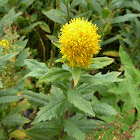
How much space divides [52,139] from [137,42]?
6.87 ft

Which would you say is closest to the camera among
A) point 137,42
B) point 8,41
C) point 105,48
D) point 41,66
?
point 41,66

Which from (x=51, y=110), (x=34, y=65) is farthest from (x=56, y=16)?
(x=51, y=110)

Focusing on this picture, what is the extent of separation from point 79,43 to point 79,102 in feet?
1.45

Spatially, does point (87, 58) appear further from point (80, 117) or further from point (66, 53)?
point (80, 117)

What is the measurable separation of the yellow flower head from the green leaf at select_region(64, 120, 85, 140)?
600mm

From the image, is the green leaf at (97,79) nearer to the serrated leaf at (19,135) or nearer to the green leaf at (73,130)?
the green leaf at (73,130)

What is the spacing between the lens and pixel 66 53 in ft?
4.19

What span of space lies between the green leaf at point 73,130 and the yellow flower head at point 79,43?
60cm

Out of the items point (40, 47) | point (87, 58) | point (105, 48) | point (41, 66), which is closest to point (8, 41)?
point (41, 66)

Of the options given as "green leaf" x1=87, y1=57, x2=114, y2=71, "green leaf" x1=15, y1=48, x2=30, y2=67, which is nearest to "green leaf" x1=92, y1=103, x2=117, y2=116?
"green leaf" x1=87, y1=57, x2=114, y2=71

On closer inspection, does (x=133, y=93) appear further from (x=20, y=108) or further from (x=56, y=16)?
(x=56, y=16)

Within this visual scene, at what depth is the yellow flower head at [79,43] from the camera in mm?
1213

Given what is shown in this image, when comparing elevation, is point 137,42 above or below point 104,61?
below

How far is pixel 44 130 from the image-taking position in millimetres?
1703
